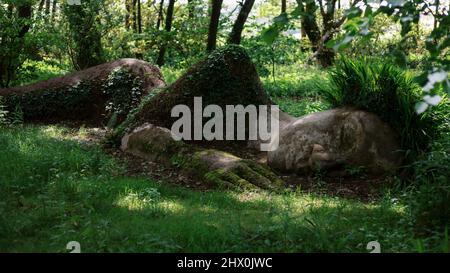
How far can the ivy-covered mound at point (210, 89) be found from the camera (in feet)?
32.0

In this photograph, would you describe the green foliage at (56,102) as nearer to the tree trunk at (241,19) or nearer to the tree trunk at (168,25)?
the tree trunk at (241,19)

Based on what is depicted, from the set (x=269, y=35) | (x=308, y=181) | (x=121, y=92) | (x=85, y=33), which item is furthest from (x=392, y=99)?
(x=85, y=33)

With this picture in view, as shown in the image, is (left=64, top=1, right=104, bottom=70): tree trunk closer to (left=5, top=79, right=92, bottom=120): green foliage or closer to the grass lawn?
(left=5, top=79, right=92, bottom=120): green foliage

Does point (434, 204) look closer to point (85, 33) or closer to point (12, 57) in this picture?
point (12, 57)

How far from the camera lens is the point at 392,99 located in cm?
773

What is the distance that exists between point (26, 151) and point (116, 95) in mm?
3734

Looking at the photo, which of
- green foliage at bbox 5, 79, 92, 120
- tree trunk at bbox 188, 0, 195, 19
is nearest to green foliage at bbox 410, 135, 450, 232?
green foliage at bbox 5, 79, 92, 120

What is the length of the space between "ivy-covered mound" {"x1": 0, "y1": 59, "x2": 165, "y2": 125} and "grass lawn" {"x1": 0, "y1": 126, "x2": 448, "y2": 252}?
12.6 feet

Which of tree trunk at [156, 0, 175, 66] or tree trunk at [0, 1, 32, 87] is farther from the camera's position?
tree trunk at [156, 0, 175, 66]

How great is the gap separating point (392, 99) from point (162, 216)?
160 inches

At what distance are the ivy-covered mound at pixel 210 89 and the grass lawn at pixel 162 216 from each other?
Result: 2116 mm

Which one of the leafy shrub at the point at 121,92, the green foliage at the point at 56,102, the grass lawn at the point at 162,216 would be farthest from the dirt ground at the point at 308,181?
the green foliage at the point at 56,102

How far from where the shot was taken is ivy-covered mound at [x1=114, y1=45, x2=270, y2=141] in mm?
9750
